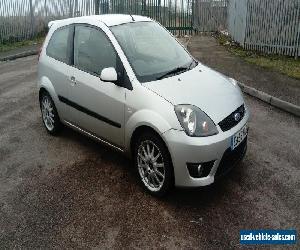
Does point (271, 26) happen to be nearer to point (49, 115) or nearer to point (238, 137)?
point (49, 115)

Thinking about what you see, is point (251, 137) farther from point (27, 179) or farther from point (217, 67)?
point (217, 67)

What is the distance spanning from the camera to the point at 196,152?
153 inches

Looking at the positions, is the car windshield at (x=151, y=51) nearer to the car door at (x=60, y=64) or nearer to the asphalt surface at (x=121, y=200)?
the car door at (x=60, y=64)

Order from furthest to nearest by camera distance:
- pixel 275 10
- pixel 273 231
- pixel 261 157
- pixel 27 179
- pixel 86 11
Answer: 1. pixel 86 11
2. pixel 275 10
3. pixel 261 157
4. pixel 27 179
5. pixel 273 231

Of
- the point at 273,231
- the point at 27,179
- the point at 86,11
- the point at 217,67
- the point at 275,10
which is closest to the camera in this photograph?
the point at 273,231

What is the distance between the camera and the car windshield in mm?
4652

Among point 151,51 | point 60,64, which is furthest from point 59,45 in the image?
point 151,51

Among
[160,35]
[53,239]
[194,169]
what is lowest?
[53,239]

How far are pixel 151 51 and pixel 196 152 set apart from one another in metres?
1.75

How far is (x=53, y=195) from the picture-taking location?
455cm

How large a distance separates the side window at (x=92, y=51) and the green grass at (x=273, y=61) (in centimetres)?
567

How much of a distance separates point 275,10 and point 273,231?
971cm

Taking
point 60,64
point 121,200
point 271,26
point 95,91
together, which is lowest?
point 121,200

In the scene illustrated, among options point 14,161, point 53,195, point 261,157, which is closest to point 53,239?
point 53,195
